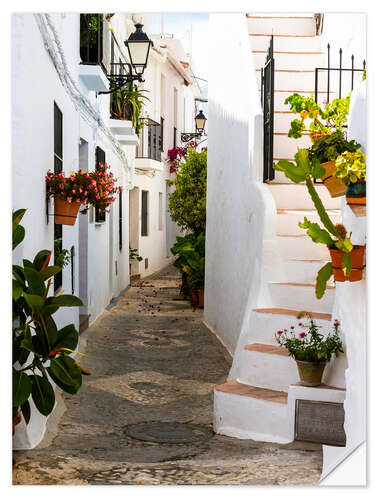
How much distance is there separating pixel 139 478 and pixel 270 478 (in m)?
0.68

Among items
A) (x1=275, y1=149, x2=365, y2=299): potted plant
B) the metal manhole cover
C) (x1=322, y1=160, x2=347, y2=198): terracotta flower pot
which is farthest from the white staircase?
(x1=322, y1=160, x2=347, y2=198): terracotta flower pot

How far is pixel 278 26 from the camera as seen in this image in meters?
8.45

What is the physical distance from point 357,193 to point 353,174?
101mm

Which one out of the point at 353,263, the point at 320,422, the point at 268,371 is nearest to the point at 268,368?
the point at 268,371

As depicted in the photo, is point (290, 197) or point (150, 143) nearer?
point (290, 197)

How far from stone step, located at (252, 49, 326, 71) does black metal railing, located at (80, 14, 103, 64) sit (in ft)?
6.11

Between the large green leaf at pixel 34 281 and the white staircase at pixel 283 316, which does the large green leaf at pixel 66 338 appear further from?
the white staircase at pixel 283 316

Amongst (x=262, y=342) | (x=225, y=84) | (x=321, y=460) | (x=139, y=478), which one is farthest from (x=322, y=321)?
(x=225, y=84)

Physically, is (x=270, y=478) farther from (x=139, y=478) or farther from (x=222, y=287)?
(x=222, y=287)

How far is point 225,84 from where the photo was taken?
7801mm

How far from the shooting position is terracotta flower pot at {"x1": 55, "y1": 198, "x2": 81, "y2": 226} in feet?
16.3

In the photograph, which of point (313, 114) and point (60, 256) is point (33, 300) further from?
point (60, 256)

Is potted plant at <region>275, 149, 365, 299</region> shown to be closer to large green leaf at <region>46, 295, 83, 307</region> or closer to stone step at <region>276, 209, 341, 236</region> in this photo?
large green leaf at <region>46, 295, 83, 307</region>

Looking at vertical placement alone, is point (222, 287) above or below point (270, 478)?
above
